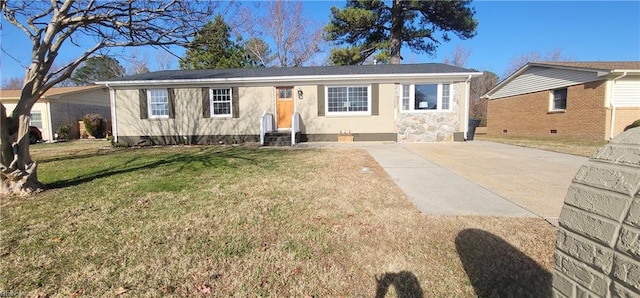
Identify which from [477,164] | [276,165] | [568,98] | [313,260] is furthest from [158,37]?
[568,98]

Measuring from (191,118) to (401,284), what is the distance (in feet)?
41.6

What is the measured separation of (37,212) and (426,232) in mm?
5057

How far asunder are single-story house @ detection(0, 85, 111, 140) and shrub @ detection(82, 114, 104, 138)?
1203 millimetres

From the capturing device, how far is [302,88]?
12883 mm

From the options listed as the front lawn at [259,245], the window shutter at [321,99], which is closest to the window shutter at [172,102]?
the window shutter at [321,99]

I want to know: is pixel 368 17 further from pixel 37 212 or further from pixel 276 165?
pixel 37 212

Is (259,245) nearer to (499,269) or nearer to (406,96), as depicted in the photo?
(499,269)

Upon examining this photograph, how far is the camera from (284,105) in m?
13.1

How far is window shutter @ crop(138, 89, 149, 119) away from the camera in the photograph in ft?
43.0

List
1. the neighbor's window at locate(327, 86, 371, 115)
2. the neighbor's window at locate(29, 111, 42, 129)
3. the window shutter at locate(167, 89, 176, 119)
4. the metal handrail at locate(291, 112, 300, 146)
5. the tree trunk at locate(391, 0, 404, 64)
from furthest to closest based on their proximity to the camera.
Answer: the tree trunk at locate(391, 0, 404, 64) < the neighbor's window at locate(29, 111, 42, 129) < the window shutter at locate(167, 89, 176, 119) < the neighbor's window at locate(327, 86, 371, 115) < the metal handrail at locate(291, 112, 300, 146)

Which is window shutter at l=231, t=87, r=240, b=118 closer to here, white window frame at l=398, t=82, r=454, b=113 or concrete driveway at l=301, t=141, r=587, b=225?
concrete driveway at l=301, t=141, r=587, b=225

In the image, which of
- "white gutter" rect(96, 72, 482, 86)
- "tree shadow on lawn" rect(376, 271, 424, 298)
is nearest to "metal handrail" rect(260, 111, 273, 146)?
"white gutter" rect(96, 72, 482, 86)

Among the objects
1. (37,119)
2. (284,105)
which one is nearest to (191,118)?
(284,105)

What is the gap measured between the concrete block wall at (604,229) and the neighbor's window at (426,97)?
11.8 metres
